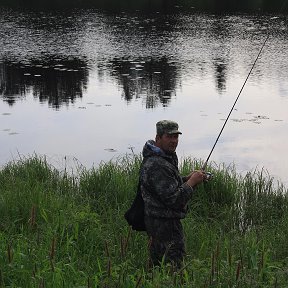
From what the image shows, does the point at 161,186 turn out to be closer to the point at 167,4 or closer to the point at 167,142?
the point at 167,142

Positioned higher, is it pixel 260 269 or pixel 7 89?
pixel 260 269

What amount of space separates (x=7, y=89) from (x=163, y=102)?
5452 millimetres

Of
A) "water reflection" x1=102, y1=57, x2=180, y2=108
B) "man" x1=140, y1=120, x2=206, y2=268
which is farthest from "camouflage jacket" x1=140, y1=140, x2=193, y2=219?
"water reflection" x1=102, y1=57, x2=180, y2=108

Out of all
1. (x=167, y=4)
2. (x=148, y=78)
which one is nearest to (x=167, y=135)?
(x=148, y=78)

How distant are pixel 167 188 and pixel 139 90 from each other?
542 inches

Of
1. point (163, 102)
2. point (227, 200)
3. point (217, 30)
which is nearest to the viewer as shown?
point (227, 200)

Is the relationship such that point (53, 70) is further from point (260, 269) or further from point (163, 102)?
point (260, 269)

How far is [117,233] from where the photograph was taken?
7.02m

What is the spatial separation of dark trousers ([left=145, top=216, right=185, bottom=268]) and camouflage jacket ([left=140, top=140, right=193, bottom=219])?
0.27ft

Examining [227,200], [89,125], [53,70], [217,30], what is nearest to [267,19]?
[217,30]

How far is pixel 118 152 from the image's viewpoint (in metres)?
13.2

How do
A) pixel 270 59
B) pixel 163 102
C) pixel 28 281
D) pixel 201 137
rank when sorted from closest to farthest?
pixel 28 281
pixel 201 137
pixel 163 102
pixel 270 59

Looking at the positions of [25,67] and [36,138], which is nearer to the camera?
[36,138]

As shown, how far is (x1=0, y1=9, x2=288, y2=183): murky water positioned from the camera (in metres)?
13.7
